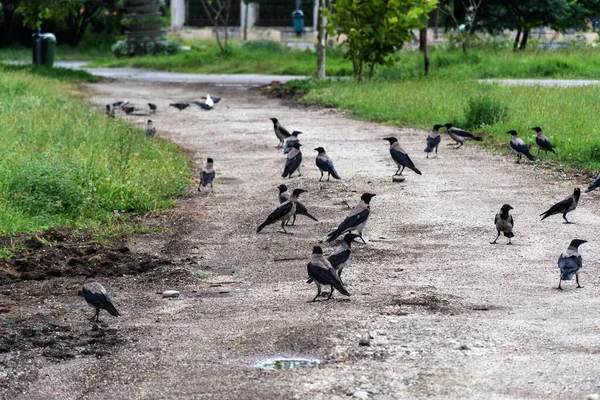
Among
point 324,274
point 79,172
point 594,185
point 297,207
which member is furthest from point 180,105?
point 324,274

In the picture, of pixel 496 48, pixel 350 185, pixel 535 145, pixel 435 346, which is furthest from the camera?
pixel 496 48

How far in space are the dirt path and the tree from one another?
43.0 ft

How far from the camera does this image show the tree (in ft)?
89.6

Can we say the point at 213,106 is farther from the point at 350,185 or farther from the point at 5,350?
the point at 5,350

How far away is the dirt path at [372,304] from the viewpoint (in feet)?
20.6

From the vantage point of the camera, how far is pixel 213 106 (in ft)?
80.9

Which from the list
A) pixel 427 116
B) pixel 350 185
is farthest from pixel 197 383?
pixel 427 116

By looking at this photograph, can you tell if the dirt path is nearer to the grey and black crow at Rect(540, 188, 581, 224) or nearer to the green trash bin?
the grey and black crow at Rect(540, 188, 581, 224)

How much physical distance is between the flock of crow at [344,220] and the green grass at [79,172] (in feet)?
3.33

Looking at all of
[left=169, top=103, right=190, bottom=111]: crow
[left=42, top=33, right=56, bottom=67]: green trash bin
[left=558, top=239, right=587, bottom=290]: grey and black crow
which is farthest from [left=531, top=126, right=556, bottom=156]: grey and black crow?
[left=42, top=33, right=56, bottom=67]: green trash bin

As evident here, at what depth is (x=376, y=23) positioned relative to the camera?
1083 inches

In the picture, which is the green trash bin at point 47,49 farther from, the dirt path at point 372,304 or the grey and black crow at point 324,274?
the grey and black crow at point 324,274

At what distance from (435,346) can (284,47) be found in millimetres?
38927

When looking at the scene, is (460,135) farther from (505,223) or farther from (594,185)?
(505,223)
